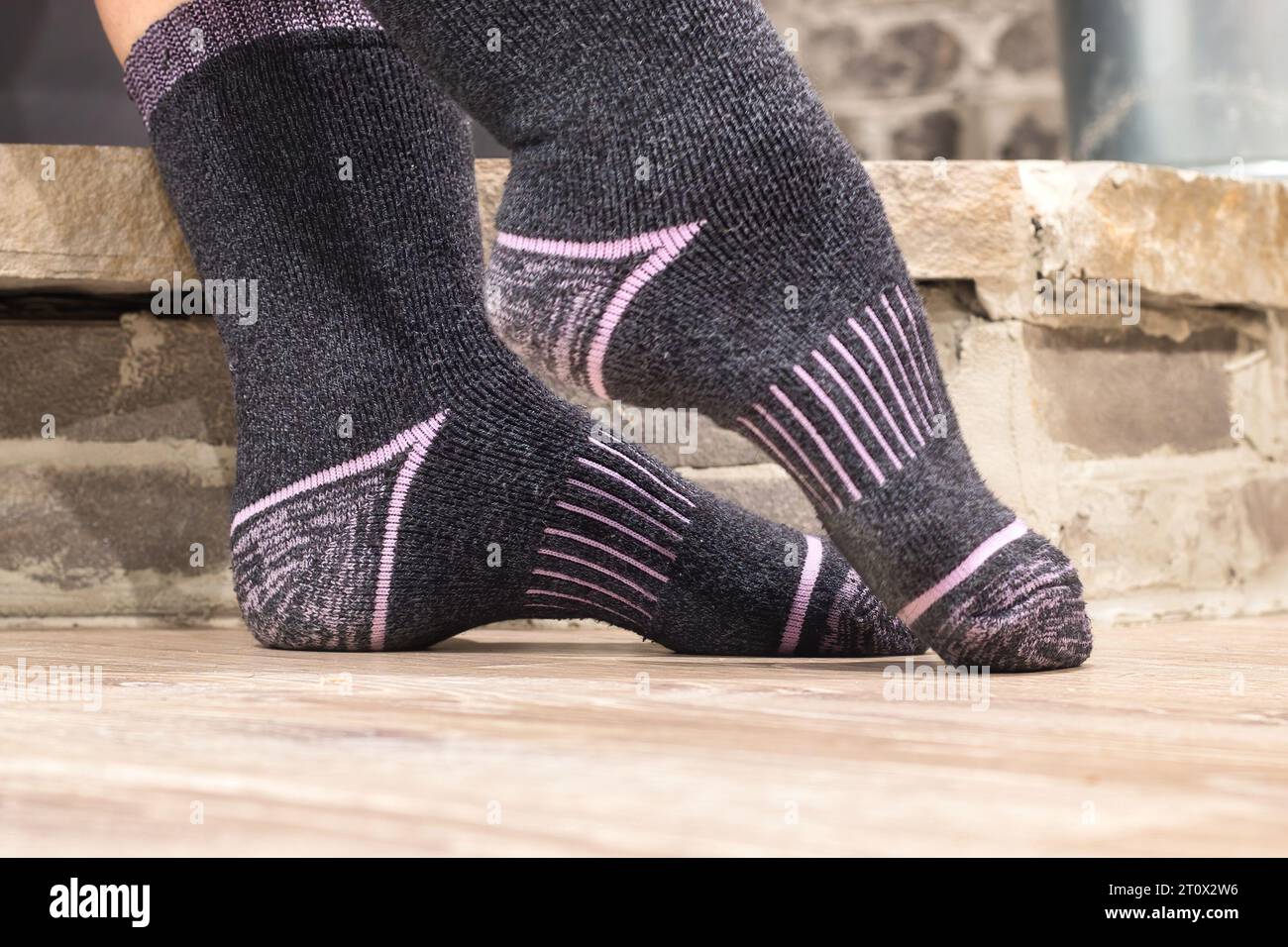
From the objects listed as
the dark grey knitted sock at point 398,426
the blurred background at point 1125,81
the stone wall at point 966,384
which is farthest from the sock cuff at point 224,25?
the blurred background at point 1125,81

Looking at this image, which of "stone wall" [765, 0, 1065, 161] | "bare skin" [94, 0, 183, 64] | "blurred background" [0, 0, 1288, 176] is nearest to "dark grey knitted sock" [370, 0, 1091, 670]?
"bare skin" [94, 0, 183, 64]

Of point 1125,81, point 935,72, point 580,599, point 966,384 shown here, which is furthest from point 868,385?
point 935,72

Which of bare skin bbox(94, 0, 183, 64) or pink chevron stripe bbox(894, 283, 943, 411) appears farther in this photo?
bare skin bbox(94, 0, 183, 64)

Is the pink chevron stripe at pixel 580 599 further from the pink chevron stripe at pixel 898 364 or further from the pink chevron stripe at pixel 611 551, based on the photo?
the pink chevron stripe at pixel 898 364

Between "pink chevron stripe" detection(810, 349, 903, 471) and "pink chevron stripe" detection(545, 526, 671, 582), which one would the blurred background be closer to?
"pink chevron stripe" detection(545, 526, 671, 582)

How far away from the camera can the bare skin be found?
2.59 ft

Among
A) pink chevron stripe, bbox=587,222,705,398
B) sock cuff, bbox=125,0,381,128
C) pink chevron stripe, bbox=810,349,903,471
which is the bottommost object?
pink chevron stripe, bbox=810,349,903,471

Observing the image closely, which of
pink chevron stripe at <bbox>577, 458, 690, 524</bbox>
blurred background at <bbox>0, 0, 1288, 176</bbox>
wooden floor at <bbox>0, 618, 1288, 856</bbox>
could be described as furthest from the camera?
blurred background at <bbox>0, 0, 1288, 176</bbox>

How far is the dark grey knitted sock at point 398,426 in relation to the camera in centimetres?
76

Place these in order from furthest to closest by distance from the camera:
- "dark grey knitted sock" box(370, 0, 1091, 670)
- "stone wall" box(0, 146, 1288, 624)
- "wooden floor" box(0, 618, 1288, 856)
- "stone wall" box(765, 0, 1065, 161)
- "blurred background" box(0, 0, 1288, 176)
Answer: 1. "stone wall" box(765, 0, 1065, 161)
2. "blurred background" box(0, 0, 1288, 176)
3. "stone wall" box(0, 146, 1288, 624)
4. "dark grey knitted sock" box(370, 0, 1091, 670)
5. "wooden floor" box(0, 618, 1288, 856)

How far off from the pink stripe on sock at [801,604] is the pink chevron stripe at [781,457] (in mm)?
110

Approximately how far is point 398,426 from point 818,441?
0.88 ft
